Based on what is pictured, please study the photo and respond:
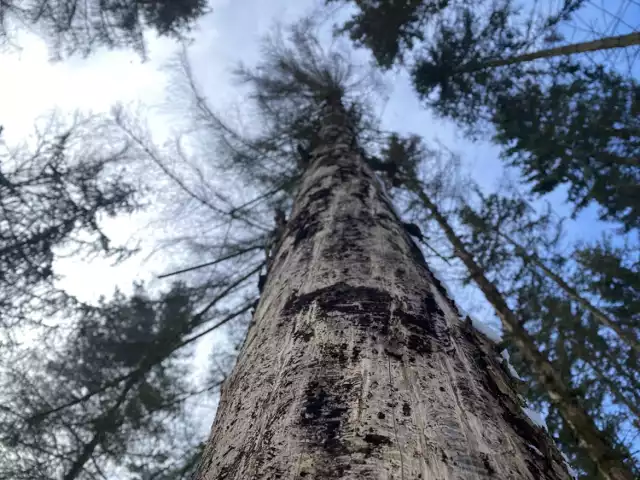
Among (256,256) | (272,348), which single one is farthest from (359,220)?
(256,256)

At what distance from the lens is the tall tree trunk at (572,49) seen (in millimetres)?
3707

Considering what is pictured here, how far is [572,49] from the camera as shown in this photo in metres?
4.49

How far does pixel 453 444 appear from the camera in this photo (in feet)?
2.43

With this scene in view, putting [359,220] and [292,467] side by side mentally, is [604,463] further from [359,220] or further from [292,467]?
[292,467]

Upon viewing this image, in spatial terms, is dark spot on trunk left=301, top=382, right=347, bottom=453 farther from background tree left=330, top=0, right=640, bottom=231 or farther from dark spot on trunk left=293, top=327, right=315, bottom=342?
background tree left=330, top=0, right=640, bottom=231

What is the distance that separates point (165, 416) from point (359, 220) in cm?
462

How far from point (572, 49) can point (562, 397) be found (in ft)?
10.8

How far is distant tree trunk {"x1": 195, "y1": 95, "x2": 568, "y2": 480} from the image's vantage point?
0.73 meters

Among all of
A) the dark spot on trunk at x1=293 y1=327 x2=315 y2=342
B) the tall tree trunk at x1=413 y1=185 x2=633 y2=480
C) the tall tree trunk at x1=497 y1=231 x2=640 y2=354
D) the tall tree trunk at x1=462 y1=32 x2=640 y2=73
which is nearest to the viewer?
the dark spot on trunk at x1=293 y1=327 x2=315 y2=342

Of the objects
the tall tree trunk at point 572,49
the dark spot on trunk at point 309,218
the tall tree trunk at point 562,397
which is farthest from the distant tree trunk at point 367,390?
the tall tree trunk at point 572,49

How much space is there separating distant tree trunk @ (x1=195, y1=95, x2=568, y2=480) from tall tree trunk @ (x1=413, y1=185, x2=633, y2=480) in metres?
3.19

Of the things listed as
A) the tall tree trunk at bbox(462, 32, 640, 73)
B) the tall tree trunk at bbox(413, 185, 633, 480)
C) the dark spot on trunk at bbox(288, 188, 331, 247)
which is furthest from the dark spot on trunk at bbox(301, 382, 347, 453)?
the tall tree trunk at bbox(462, 32, 640, 73)

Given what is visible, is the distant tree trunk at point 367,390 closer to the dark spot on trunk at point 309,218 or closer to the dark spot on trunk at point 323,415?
the dark spot on trunk at point 323,415

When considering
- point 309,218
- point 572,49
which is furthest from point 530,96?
point 309,218
